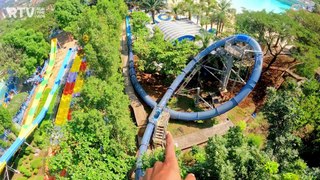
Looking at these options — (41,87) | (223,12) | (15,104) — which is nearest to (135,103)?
(41,87)

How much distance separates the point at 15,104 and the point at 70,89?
710 cm

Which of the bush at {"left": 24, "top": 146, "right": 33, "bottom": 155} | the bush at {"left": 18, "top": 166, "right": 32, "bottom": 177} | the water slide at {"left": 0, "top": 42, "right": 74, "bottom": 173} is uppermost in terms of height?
the water slide at {"left": 0, "top": 42, "right": 74, "bottom": 173}

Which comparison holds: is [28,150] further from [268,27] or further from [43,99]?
[268,27]

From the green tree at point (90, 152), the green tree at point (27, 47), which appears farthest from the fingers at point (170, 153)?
the green tree at point (27, 47)

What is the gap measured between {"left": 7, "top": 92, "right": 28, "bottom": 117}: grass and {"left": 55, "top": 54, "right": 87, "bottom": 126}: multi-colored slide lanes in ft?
17.4

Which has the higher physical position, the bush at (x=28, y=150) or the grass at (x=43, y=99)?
the grass at (x=43, y=99)

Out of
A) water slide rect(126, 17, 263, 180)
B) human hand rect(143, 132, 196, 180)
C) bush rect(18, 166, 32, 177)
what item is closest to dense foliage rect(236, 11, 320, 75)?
water slide rect(126, 17, 263, 180)

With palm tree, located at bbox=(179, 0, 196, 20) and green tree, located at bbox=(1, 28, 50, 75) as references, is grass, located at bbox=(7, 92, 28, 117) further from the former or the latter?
palm tree, located at bbox=(179, 0, 196, 20)

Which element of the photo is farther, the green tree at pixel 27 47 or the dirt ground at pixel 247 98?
the green tree at pixel 27 47

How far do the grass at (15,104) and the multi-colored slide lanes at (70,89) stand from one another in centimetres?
531

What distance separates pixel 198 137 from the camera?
28.1 m

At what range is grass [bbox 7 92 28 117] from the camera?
35219 millimetres

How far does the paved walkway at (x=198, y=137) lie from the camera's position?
27.5 m

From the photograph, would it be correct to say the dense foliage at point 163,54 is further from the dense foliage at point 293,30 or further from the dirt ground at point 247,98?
the dense foliage at point 293,30
